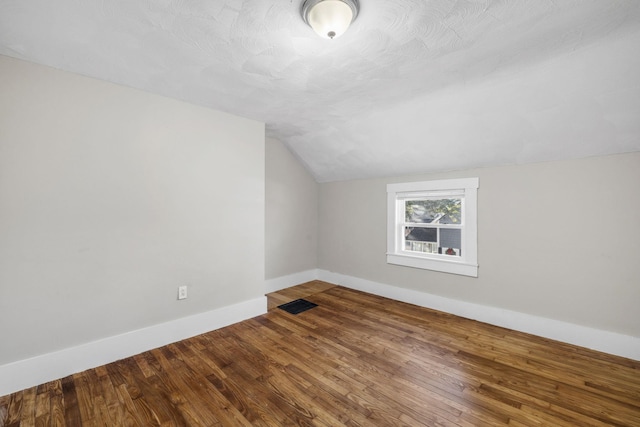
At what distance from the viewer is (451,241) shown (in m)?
3.59

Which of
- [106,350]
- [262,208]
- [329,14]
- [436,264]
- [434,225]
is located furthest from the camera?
[434,225]

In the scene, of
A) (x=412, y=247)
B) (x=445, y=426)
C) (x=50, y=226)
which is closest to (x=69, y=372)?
(x=50, y=226)

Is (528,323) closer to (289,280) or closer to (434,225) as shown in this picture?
(434,225)

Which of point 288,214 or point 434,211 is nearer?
point 434,211

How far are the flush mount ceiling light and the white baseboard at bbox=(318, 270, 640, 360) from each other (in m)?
3.21

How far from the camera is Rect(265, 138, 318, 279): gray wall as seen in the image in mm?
4223

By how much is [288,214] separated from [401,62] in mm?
2957

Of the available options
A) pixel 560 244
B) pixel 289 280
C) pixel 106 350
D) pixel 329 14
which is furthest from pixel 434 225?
pixel 106 350

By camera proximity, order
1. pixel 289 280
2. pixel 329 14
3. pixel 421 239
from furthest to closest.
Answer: pixel 289 280 → pixel 421 239 → pixel 329 14

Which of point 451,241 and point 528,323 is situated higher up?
point 451,241

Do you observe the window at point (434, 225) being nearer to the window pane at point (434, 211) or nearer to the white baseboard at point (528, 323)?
the window pane at point (434, 211)

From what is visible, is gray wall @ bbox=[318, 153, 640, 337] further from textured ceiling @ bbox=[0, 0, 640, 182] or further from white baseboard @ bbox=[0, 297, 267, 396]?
white baseboard @ bbox=[0, 297, 267, 396]

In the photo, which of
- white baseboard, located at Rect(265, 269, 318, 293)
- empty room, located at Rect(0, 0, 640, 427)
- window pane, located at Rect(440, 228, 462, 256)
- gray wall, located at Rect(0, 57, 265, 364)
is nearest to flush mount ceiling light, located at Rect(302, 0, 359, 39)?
empty room, located at Rect(0, 0, 640, 427)

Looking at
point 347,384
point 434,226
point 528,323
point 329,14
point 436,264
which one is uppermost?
point 329,14
